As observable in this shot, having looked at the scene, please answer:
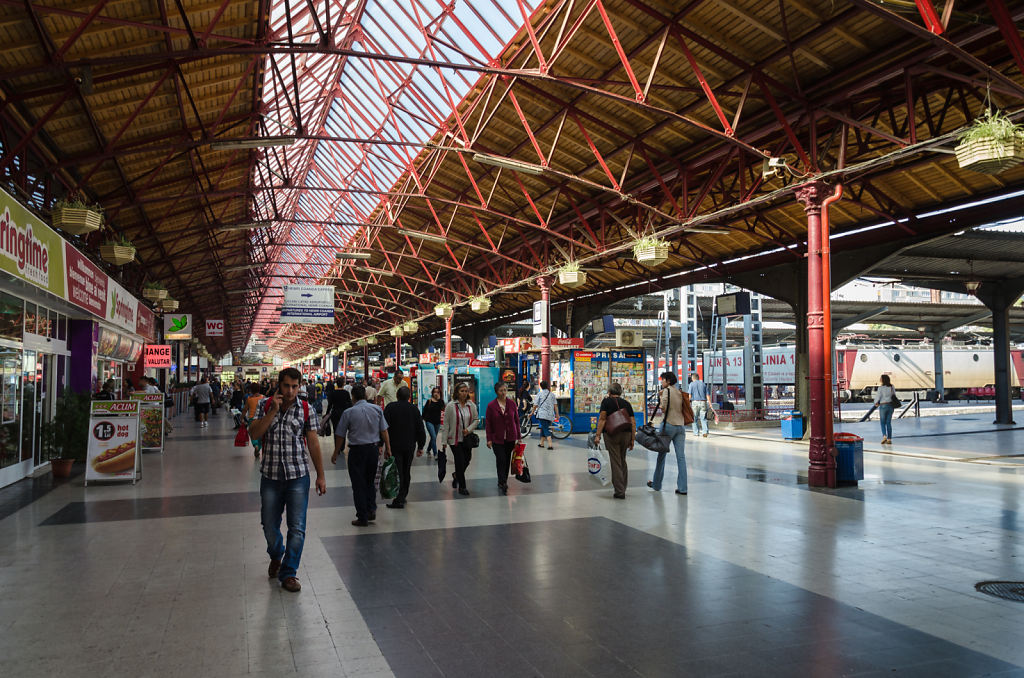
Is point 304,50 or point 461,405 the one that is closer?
point 304,50

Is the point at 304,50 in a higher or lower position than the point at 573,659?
higher

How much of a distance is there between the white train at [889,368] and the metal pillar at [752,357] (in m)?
12.1

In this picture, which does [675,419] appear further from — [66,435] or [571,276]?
[66,435]

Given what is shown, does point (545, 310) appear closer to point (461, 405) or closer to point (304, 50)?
point (461, 405)

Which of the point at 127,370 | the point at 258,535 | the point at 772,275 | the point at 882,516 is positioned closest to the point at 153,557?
the point at 258,535

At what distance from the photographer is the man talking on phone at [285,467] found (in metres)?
5.85

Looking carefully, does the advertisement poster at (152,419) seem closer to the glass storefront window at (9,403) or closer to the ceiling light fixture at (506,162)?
the glass storefront window at (9,403)

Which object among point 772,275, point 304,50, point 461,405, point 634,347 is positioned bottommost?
point 461,405

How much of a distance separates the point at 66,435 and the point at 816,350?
518 inches

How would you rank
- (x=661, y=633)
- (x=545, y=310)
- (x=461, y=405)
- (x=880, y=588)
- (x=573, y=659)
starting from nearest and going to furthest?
(x=573, y=659) → (x=661, y=633) → (x=880, y=588) → (x=461, y=405) → (x=545, y=310)

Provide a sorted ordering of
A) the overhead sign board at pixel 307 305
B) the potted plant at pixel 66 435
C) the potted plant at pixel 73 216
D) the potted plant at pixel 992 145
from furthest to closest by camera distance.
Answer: the overhead sign board at pixel 307 305
the potted plant at pixel 66 435
the potted plant at pixel 73 216
the potted plant at pixel 992 145

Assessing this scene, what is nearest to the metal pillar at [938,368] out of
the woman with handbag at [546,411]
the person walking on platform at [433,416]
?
the woman with handbag at [546,411]

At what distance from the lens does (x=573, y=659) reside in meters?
4.33

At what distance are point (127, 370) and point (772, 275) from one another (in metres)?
22.6
